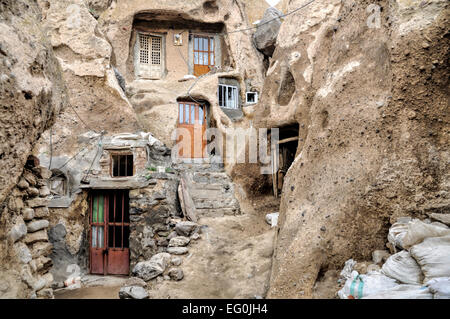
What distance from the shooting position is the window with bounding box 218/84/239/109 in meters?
15.0

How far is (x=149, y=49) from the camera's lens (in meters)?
15.6

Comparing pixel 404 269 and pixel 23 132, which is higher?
pixel 23 132

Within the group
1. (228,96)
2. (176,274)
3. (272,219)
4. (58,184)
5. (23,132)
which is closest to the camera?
(23,132)

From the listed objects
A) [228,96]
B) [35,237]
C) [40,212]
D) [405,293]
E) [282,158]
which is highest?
[228,96]

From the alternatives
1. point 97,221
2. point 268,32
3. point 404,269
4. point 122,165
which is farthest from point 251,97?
point 404,269

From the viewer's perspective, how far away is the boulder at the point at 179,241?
723 cm

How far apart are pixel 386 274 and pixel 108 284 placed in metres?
7.14

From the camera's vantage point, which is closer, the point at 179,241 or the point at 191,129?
the point at 179,241

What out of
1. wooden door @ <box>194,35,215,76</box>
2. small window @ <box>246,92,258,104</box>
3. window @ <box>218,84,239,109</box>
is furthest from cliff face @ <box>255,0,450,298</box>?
wooden door @ <box>194,35,215,76</box>

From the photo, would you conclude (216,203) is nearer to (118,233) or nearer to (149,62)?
(118,233)

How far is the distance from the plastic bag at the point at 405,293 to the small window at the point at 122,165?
795 cm

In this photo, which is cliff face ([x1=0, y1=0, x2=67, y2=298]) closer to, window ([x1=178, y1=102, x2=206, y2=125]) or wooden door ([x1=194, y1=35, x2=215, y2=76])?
window ([x1=178, y1=102, x2=206, y2=125])

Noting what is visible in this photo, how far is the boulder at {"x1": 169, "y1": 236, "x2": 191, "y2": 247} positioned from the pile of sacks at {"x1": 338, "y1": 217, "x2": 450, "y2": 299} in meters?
4.41

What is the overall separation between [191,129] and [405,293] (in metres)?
A: 11.8
